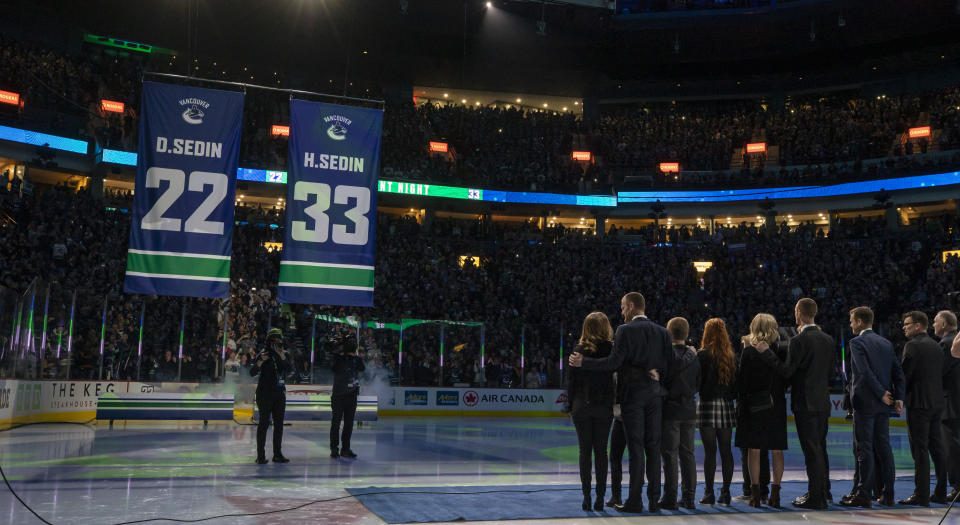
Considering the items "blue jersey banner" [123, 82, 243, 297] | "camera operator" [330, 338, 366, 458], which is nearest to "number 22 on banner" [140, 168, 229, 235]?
"blue jersey banner" [123, 82, 243, 297]

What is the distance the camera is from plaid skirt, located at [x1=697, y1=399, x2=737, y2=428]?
27.9 ft

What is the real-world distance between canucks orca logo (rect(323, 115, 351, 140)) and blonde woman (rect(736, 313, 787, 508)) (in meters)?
5.70

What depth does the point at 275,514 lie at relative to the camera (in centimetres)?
711

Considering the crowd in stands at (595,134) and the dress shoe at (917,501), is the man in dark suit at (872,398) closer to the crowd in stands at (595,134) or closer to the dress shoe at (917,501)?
the dress shoe at (917,501)

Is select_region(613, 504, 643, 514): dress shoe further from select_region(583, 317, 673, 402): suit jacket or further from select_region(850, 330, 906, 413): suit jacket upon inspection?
select_region(850, 330, 906, 413): suit jacket

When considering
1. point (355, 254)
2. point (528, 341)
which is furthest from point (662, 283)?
point (355, 254)

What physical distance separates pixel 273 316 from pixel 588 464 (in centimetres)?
1685

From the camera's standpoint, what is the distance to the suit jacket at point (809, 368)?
324 inches

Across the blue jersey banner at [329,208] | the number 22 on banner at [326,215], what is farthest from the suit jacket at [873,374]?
the number 22 on banner at [326,215]

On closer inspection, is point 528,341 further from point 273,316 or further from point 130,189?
point 130,189

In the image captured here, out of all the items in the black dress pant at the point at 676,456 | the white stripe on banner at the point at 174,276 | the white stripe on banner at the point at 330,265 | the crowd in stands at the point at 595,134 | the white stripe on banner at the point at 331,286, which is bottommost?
the black dress pant at the point at 676,456

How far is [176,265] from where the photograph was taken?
9.50 meters

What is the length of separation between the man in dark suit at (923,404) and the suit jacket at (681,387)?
2.58m

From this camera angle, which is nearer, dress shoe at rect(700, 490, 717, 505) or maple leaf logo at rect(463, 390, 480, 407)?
dress shoe at rect(700, 490, 717, 505)
